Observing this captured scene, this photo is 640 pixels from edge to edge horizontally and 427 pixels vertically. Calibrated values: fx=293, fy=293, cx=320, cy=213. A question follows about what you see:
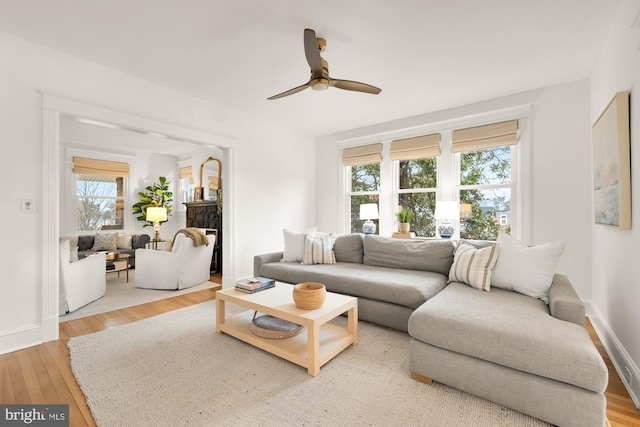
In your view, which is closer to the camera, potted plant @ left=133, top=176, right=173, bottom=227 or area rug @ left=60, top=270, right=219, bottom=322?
area rug @ left=60, top=270, right=219, bottom=322

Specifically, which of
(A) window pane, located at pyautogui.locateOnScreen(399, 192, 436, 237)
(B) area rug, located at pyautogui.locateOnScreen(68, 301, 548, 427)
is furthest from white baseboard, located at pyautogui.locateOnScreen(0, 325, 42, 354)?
(A) window pane, located at pyautogui.locateOnScreen(399, 192, 436, 237)

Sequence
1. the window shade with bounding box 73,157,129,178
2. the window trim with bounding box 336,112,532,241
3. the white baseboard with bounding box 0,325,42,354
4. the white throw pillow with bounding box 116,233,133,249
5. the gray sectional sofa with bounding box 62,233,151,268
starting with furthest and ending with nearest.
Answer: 1. the window shade with bounding box 73,157,129,178
2. the white throw pillow with bounding box 116,233,133,249
3. the gray sectional sofa with bounding box 62,233,151,268
4. the window trim with bounding box 336,112,532,241
5. the white baseboard with bounding box 0,325,42,354

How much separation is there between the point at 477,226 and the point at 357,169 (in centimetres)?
213

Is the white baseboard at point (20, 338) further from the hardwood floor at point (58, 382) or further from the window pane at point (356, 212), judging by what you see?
the window pane at point (356, 212)

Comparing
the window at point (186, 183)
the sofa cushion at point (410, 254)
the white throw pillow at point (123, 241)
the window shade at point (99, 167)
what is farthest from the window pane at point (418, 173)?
the window shade at point (99, 167)

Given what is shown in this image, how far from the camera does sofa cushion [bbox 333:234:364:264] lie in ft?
12.2

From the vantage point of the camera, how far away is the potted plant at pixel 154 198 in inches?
260

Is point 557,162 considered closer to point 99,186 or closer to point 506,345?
point 506,345

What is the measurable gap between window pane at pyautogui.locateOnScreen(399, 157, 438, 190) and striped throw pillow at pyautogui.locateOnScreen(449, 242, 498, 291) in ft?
6.13

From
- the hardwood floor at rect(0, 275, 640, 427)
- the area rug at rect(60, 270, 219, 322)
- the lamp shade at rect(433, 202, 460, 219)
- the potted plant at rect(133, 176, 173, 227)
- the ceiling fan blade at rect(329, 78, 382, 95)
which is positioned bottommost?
the hardwood floor at rect(0, 275, 640, 427)

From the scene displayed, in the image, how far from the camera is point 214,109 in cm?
387

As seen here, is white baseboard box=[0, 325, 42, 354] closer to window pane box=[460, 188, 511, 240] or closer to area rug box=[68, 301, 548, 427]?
area rug box=[68, 301, 548, 427]

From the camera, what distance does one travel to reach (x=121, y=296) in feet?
12.5

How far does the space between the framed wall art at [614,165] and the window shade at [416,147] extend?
6.00 feet
